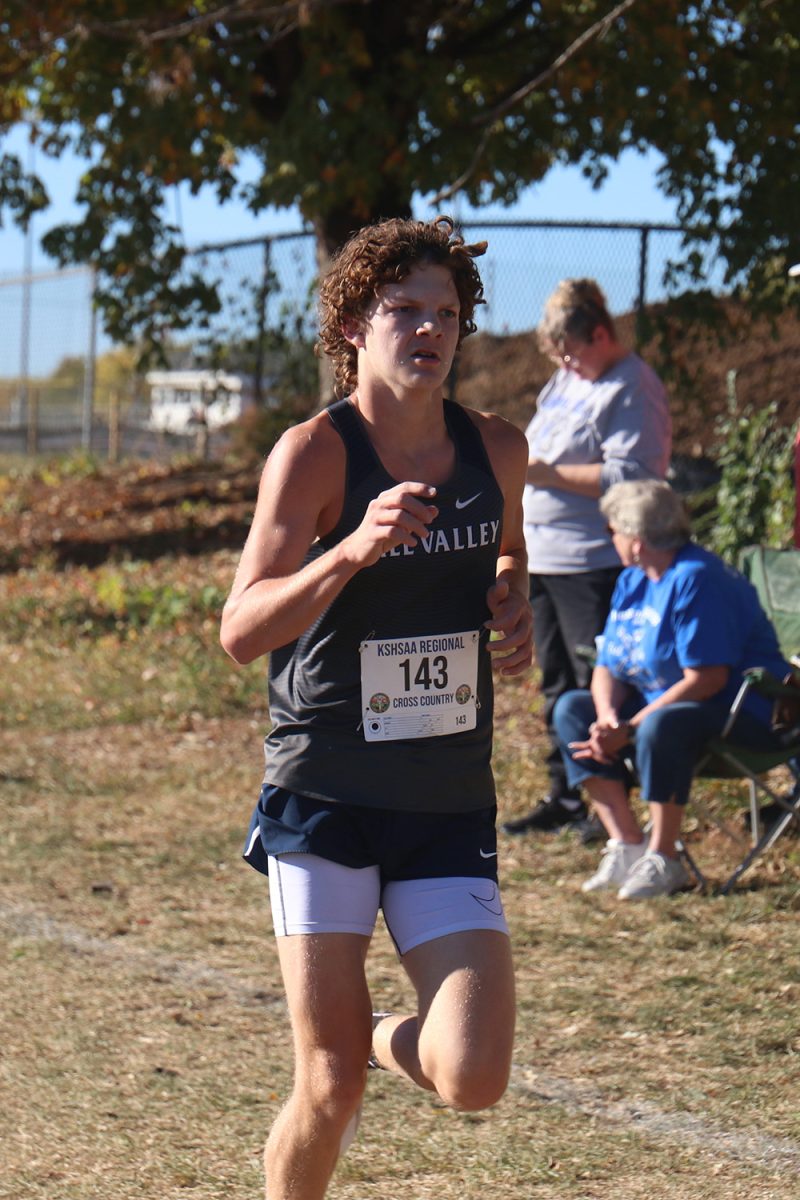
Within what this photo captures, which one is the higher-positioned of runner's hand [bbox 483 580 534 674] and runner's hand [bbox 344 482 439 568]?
runner's hand [bbox 344 482 439 568]

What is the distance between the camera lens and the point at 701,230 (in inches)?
438

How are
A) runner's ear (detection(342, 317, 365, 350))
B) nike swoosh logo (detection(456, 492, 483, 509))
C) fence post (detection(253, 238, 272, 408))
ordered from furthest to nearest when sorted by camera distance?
fence post (detection(253, 238, 272, 408))
runner's ear (detection(342, 317, 365, 350))
nike swoosh logo (detection(456, 492, 483, 509))

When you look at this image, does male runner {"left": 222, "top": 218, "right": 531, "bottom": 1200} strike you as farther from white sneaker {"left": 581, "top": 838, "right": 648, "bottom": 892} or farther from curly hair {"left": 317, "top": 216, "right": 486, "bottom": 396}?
white sneaker {"left": 581, "top": 838, "right": 648, "bottom": 892}

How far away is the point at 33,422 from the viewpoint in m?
22.3

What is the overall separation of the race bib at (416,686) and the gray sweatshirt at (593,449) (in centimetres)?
302

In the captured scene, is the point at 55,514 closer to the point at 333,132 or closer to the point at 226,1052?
the point at 333,132

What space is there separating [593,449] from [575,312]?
0.54m

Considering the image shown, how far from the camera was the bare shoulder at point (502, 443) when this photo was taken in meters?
3.23

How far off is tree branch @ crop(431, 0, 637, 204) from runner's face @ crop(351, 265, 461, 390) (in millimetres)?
6281

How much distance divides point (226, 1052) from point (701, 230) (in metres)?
8.20

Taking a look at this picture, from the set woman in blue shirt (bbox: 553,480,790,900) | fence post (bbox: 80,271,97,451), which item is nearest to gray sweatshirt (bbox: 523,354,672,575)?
woman in blue shirt (bbox: 553,480,790,900)

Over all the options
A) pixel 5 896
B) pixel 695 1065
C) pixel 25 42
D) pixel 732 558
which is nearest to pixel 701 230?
pixel 732 558

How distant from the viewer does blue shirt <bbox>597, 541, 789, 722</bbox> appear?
5.64 meters

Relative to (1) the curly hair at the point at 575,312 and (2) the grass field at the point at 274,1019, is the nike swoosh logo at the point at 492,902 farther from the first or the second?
(1) the curly hair at the point at 575,312
